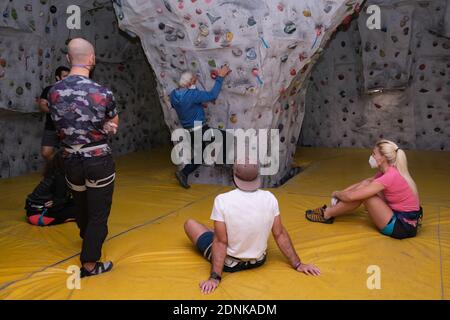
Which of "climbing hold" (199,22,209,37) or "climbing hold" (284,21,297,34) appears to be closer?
"climbing hold" (284,21,297,34)

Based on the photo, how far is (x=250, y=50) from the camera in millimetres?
4199

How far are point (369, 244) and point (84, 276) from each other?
1.83 metres

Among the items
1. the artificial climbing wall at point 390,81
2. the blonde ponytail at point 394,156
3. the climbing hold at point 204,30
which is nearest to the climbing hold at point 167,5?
the climbing hold at point 204,30

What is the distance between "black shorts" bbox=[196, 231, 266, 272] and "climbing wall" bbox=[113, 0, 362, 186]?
2.05 metres

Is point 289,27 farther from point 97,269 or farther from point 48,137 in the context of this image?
point 97,269

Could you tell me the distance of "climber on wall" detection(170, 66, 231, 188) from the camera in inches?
172

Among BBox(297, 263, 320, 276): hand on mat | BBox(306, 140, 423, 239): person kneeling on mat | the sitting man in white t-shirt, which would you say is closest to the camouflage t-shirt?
the sitting man in white t-shirt

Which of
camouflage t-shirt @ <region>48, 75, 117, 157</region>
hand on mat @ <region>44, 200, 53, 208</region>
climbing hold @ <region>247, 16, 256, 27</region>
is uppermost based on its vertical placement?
climbing hold @ <region>247, 16, 256, 27</region>

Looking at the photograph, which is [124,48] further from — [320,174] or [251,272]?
[251,272]

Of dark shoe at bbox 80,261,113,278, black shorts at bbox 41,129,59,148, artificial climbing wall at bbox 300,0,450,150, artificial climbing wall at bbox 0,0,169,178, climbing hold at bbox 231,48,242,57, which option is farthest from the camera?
artificial climbing wall at bbox 300,0,450,150

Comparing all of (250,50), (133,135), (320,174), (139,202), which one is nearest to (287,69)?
(250,50)

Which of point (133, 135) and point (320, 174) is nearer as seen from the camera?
point (320, 174)

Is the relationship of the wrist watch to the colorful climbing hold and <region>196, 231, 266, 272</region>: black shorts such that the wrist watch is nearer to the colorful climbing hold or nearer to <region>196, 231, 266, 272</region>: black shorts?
<region>196, 231, 266, 272</region>: black shorts

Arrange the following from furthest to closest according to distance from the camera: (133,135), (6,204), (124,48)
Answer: (133,135)
(124,48)
(6,204)
